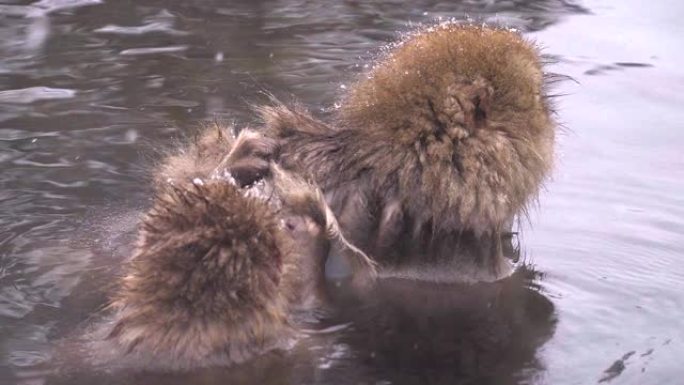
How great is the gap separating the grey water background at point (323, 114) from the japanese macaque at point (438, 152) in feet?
0.59

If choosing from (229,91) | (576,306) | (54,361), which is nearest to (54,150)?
(229,91)

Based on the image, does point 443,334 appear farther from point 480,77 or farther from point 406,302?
point 480,77

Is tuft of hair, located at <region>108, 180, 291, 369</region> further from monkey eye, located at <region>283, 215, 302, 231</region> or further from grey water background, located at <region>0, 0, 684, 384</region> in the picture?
monkey eye, located at <region>283, 215, 302, 231</region>

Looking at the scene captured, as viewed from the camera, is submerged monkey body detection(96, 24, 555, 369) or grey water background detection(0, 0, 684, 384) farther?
grey water background detection(0, 0, 684, 384)

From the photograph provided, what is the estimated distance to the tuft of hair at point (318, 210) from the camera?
132 inches

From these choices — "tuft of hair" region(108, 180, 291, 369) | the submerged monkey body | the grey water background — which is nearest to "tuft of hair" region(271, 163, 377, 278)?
the submerged monkey body

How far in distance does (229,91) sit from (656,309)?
2831 millimetres

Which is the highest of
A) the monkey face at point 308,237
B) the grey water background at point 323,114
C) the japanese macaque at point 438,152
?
the japanese macaque at point 438,152

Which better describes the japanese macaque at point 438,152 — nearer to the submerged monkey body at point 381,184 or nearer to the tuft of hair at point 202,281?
the submerged monkey body at point 381,184

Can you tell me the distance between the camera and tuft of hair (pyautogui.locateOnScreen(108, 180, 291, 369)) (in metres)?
2.91

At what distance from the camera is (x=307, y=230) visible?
3357 mm

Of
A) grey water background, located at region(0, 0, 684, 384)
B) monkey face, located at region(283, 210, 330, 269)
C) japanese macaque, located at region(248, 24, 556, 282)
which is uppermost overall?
japanese macaque, located at region(248, 24, 556, 282)

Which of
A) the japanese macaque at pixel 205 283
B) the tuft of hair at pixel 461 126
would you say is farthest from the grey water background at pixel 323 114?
the tuft of hair at pixel 461 126

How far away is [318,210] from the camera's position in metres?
3.37
